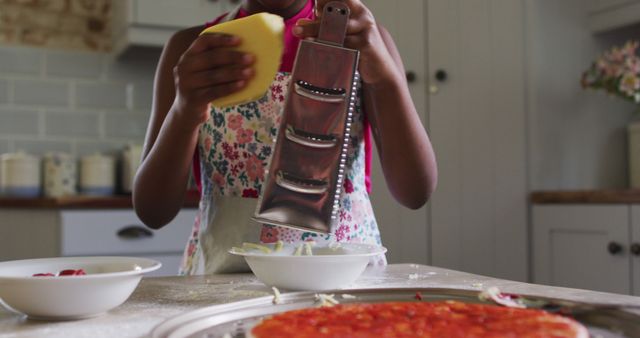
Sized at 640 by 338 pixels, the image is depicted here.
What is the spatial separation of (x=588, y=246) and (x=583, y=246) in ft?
0.07

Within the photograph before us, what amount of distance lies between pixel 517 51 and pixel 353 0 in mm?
1661

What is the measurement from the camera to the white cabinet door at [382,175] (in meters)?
2.34

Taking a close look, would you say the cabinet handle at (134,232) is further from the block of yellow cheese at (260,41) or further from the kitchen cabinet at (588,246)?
the block of yellow cheese at (260,41)

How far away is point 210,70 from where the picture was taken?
32.7 inches

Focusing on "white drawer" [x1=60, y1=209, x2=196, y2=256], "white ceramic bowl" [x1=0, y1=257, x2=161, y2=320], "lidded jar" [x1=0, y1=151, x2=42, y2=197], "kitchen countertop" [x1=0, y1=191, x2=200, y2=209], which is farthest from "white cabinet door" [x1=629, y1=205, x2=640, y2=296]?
"lidded jar" [x1=0, y1=151, x2=42, y2=197]

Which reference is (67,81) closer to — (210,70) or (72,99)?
(72,99)

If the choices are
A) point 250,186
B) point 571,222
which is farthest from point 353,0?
point 571,222

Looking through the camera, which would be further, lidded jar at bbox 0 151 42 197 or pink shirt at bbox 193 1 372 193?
lidded jar at bbox 0 151 42 197

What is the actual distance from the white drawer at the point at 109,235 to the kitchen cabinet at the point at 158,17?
606mm

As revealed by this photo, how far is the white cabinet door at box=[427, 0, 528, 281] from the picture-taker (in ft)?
7.70

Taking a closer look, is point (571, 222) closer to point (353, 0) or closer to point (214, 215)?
point (214, 215)

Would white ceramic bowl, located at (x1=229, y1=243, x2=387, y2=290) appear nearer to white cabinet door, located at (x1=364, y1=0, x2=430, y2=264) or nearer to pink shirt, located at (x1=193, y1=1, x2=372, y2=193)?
pink shirt, located at (x1=193, y1=1, x2=372, y2=193)

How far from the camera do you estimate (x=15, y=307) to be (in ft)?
2.19

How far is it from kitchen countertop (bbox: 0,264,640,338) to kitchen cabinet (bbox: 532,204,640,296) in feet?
3.61
